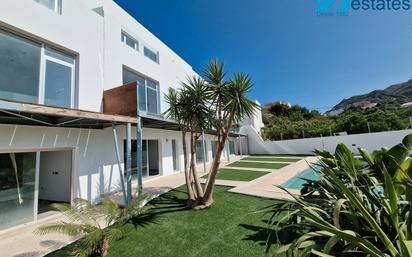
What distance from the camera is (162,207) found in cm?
757

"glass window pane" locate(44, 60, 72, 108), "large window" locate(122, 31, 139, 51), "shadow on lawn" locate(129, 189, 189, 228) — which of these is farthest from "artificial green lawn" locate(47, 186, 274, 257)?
"large window" locate(122, 31, 139, 51)

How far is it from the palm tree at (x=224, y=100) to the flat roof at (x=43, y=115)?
377cm

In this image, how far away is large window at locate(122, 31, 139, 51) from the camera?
1199 centimetres

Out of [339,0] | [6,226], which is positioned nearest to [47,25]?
[6,226]

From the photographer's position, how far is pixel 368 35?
1185cm

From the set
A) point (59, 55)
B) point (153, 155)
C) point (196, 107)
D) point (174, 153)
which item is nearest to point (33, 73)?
point (59, 55)

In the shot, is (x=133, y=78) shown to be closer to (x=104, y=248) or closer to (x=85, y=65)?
(x=85, y=65)

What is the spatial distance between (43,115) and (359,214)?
28.1 ft

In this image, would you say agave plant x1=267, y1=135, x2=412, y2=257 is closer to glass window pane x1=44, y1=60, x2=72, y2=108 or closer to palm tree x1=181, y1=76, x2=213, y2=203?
palm tree x1=181, y1=76, x2=213, y2=203

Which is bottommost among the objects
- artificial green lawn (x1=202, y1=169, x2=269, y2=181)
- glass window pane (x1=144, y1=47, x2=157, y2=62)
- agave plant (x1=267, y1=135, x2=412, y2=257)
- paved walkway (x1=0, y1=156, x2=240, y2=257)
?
paved walkway (x1=0, y1=156, x2=240, y2=257)

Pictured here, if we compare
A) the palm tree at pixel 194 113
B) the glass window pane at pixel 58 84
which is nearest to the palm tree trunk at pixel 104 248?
the palm tree at pixel 194 113

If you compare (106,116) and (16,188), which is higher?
(106,116)

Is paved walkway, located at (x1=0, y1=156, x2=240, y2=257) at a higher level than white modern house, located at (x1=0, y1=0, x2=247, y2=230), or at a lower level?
lower

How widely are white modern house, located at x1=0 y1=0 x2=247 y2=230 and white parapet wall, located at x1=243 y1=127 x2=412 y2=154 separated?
22.6m
